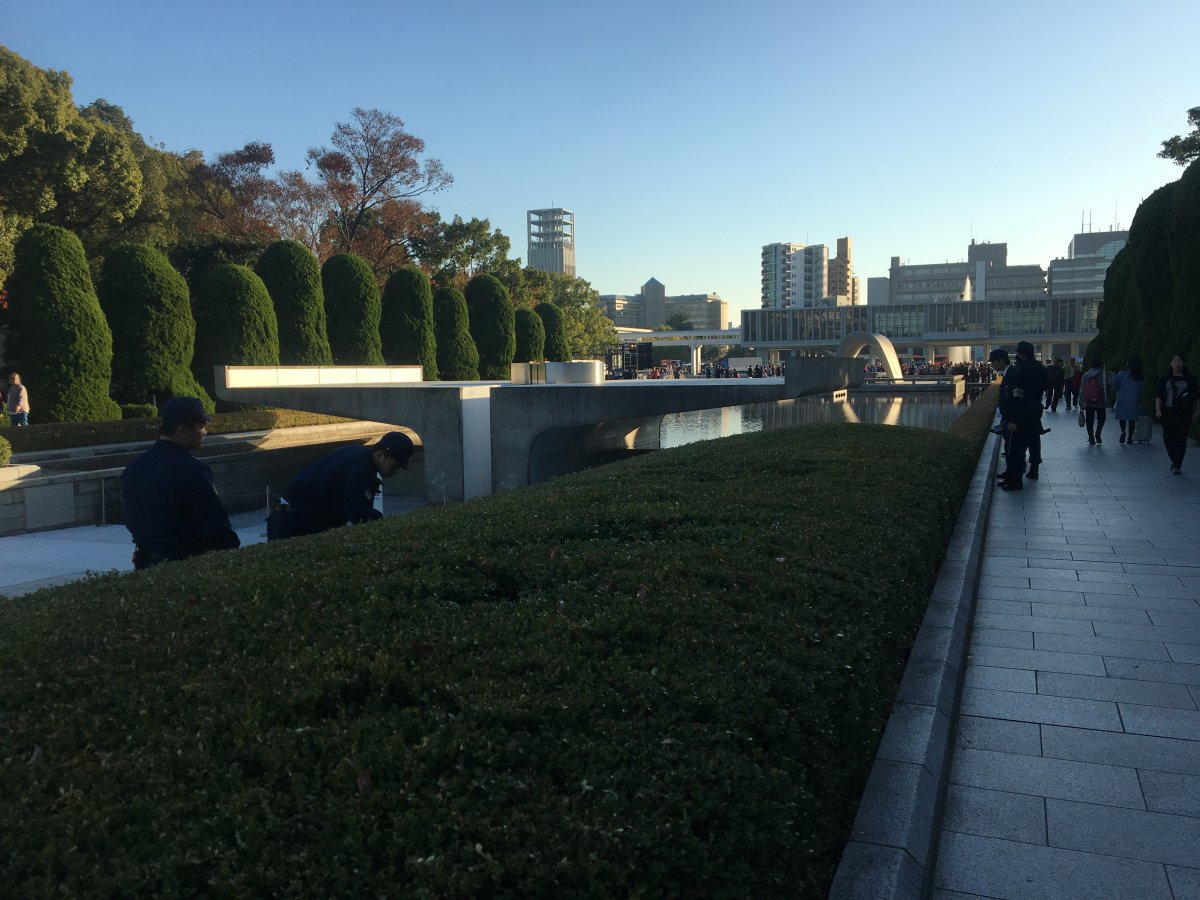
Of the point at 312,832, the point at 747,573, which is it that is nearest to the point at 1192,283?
the point at 747,573

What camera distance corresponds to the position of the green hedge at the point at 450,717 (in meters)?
2.23

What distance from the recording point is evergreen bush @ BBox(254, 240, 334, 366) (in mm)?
31391

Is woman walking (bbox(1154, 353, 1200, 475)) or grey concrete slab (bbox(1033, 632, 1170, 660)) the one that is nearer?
grey concrete slab (bbox(1033, 632, 1170, 660))

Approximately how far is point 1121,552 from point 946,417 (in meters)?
18.5

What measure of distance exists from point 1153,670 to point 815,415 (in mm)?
18962

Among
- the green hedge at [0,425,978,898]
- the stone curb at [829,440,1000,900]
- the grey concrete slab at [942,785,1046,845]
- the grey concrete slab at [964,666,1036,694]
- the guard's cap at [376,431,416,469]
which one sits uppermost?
the guard's cap at [376,431,416,469]

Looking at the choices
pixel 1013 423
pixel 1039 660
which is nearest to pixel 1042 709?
pixel 1039 660

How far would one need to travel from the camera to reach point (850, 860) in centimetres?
291

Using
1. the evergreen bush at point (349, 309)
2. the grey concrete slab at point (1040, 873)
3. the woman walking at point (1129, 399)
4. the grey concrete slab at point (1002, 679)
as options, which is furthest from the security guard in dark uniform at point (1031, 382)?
the evergreen bush at point (349, 309)

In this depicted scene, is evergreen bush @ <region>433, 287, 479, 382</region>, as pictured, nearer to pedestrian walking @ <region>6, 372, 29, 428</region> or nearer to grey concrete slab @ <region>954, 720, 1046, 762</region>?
pedestrian walking @ <region>6, 372, 29, 428</region>

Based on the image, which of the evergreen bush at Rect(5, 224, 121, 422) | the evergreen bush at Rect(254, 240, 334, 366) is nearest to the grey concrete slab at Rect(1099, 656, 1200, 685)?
the evergreen bush at Rect(5, 224, 121, 422)

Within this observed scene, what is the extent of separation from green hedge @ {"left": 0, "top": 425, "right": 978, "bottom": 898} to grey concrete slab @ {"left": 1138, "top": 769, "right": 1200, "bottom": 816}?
1.09 metres

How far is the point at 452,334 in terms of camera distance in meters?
39.4

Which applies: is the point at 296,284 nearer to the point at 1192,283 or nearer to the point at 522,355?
the point at 522,355
